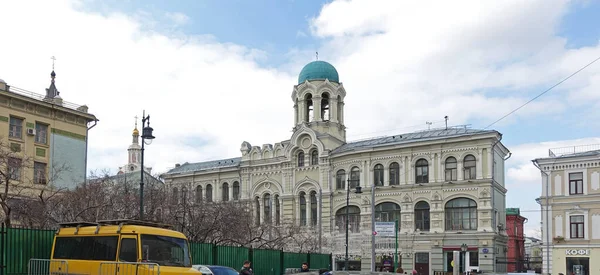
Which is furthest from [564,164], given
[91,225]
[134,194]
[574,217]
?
[91,225]

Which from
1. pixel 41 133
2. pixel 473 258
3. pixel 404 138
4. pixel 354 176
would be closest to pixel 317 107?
pixel 354 176

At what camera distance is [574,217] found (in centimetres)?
4619

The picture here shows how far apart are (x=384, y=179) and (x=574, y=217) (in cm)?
1424

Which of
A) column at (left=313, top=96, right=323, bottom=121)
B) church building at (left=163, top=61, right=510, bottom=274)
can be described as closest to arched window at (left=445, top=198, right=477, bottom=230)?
church building at (left=163, top=61, right=510, bottom=274)

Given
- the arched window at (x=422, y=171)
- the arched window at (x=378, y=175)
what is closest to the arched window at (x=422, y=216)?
the arched window at (x=422, y=171)

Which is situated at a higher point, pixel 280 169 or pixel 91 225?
pixel 280 169

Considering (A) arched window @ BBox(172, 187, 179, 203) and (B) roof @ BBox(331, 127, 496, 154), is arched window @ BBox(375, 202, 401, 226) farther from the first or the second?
(A) arched window @ BBox(172, 187, 179, 203)

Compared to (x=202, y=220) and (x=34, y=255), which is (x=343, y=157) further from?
(x=34, y=255)

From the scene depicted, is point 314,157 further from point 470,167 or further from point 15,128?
point 15,128

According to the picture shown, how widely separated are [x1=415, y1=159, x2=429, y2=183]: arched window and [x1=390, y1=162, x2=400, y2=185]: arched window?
5.31ft

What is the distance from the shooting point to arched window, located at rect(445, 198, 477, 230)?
48.9 m

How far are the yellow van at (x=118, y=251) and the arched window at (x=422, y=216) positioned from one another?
113 feet

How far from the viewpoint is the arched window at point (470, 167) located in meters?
49.4

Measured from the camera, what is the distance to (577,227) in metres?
46.1
